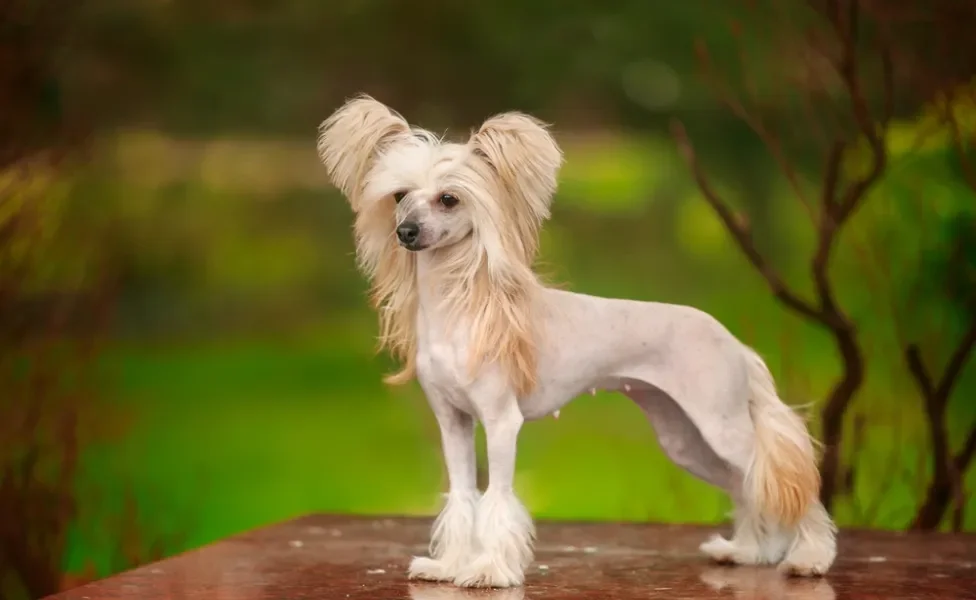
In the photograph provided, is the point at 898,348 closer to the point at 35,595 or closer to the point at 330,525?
the point at 330,525

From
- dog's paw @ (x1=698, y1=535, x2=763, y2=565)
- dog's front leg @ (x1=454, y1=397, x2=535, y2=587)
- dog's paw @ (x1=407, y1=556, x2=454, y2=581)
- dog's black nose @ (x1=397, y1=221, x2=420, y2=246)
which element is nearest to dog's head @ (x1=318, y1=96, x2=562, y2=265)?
dog's black nose @ (x1=397, y1=221, x2=420, y2=246)

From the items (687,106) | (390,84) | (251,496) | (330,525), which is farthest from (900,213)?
(251,496)

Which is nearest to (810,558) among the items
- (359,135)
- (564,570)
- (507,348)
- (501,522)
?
(564,570)

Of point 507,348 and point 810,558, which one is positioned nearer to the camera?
point 507,348

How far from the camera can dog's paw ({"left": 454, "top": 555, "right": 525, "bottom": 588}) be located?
244 centimetres

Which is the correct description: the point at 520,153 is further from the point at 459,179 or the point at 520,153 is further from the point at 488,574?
the point at 488,574

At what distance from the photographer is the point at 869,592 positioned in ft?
8.27

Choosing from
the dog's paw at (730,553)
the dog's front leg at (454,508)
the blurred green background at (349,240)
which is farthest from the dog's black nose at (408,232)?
the blurred green background at (349,240)

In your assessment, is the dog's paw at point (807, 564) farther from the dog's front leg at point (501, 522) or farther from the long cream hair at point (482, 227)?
the long cream hair at point (482, 227)

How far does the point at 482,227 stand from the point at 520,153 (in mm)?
172

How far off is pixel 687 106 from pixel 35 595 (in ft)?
9.56

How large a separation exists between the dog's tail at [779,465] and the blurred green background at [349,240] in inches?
59.6

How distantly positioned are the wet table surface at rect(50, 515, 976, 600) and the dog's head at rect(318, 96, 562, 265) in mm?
732

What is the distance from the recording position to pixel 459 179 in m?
2.47
